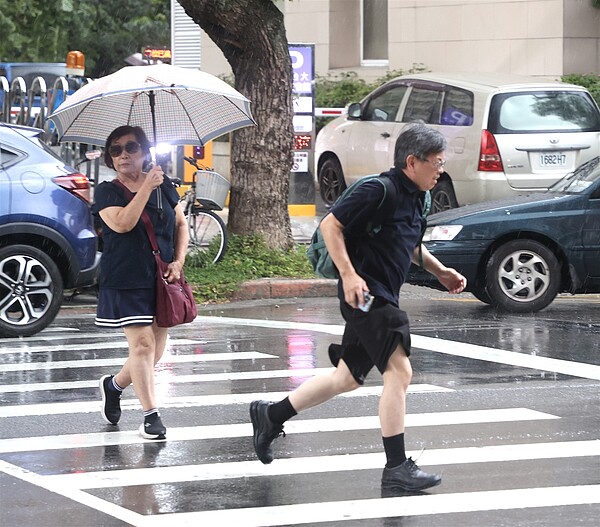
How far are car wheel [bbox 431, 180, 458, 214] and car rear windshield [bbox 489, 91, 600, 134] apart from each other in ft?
2.93

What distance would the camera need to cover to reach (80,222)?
10.9 metres

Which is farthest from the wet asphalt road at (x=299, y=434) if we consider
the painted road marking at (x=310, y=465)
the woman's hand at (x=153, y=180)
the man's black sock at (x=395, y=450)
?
the woman's hand at (x=153, y=180)

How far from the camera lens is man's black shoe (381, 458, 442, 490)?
19.8 ft

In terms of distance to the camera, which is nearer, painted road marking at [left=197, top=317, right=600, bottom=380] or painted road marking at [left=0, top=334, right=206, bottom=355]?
painted road marking at [left=197, top=317, right=600, bottom=380]

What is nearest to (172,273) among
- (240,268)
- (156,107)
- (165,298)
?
(165,298)

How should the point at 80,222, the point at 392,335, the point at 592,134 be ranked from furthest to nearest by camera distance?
the point at 592,134 < the point at 80,222 < the point at 392,335

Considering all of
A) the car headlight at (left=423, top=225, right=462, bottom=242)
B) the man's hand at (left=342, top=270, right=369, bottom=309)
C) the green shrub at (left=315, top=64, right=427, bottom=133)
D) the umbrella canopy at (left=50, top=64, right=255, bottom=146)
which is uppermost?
the green shrub at (left=315, top=64, right=427, bottom=133)

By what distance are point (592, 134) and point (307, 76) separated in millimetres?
4490

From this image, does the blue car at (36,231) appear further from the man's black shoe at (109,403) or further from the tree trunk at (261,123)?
the man's black shoe at (109,403)

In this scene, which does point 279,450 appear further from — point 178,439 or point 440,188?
point 440,188

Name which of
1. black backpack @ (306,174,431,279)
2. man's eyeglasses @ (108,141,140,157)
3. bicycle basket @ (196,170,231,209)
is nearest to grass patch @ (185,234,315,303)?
bicycle basket @ (196,170,231,209)

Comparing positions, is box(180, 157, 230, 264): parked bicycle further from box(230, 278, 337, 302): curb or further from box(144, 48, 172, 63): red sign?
box(144, 48, 172, 63): red sign

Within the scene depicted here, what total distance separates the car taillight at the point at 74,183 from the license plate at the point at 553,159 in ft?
20.5

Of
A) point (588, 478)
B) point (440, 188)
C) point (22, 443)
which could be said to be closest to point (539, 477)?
point (588, 478)
